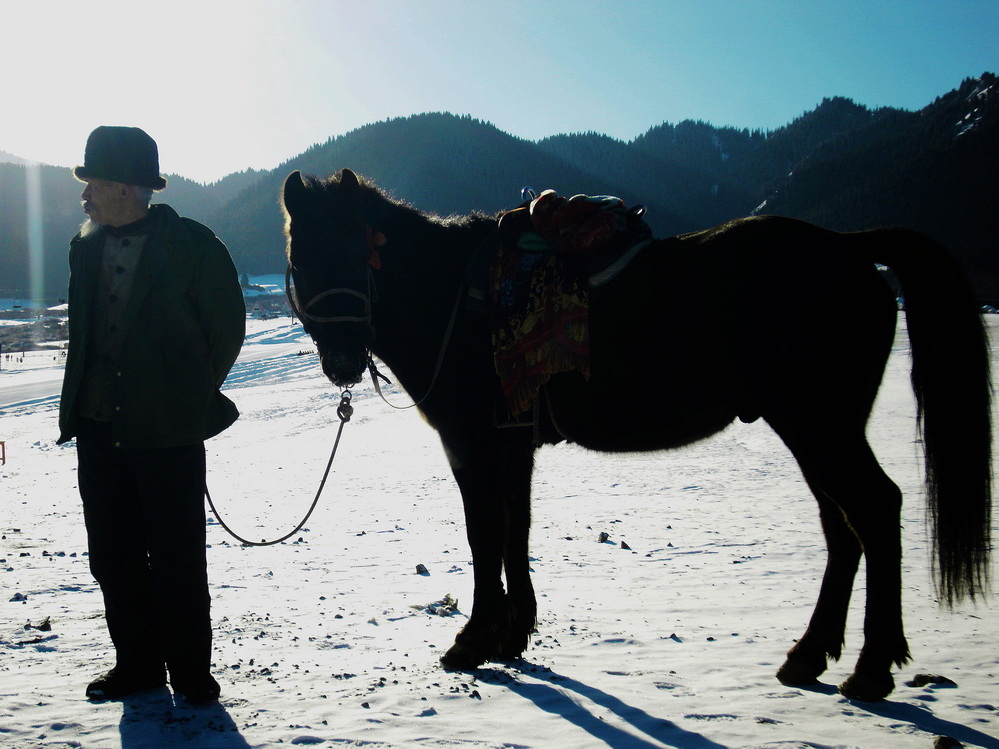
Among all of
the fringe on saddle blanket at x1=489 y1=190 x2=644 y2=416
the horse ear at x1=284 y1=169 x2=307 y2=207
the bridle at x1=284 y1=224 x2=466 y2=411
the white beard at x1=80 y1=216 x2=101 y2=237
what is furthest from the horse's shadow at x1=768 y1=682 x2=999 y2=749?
the white beard at x1=80 y1=216 x2=101 y2=237

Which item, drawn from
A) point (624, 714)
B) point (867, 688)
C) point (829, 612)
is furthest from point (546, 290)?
point (867, 688)

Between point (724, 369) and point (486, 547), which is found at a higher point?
point (724, 369)

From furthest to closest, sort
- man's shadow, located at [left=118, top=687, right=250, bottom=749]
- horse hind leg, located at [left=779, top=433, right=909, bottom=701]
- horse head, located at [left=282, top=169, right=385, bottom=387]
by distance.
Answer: horse head, located at [left=282, top=169, right=385, bottom=387] < horse hind leg, located at [left=779, top=433, right=909, bottom=701] < man's shadow, located at [left=118, top=687, right=250, bottom=749]

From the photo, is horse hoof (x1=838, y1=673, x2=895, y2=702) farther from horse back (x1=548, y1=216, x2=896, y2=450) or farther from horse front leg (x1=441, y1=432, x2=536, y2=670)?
horse front leg (x1=441, y1=432, x2=536, y2=670)

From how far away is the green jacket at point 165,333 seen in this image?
8.84ft

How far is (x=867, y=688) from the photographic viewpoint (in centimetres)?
283

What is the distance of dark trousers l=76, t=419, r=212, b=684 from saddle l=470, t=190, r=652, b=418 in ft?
5.12

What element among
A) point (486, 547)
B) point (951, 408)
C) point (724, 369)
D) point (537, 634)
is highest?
point (724, 369)

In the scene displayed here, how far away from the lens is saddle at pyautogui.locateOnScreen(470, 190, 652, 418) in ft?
10.2

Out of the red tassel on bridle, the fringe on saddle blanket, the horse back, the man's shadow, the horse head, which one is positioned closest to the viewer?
the man's shadow

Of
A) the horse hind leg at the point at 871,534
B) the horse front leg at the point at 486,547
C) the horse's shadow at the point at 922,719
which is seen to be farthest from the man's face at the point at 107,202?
the horse's shadow at the point at 922,719

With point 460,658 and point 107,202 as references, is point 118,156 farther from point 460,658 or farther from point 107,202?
point 460,658

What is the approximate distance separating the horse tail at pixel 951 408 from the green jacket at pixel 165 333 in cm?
325

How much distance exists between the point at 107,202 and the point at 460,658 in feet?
8.96
